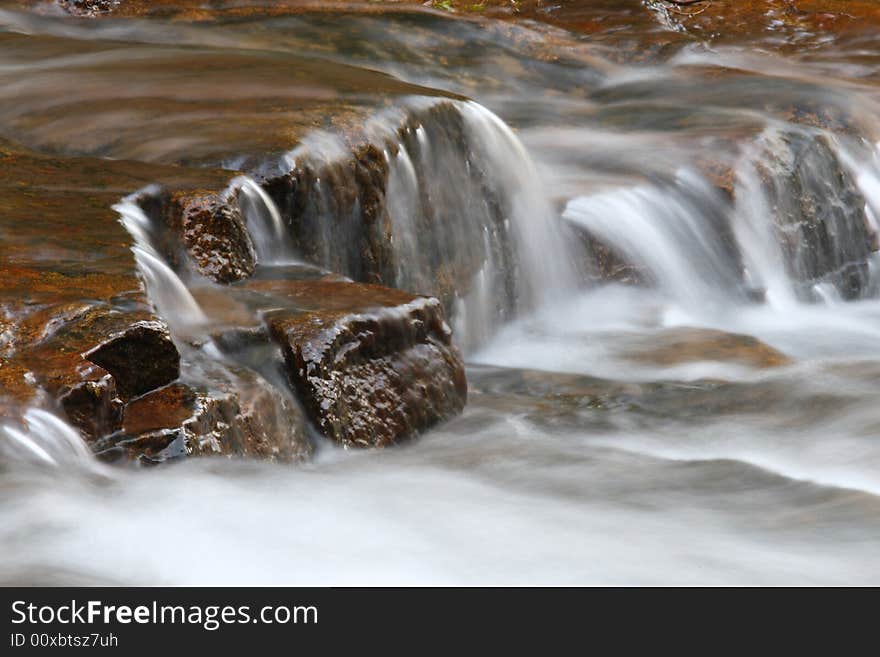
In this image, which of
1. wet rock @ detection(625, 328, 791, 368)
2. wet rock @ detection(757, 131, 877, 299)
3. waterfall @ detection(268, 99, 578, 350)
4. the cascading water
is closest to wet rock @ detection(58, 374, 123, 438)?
the cascading water

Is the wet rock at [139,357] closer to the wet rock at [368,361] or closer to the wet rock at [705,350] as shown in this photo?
the wet rock at [368,361]

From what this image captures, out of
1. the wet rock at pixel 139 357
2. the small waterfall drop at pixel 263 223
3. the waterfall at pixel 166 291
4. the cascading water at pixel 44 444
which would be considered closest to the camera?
the cascading water at pixel 44 444

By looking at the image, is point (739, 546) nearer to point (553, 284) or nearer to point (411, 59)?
point (553, 284)

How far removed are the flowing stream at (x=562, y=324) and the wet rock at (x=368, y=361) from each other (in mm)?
129

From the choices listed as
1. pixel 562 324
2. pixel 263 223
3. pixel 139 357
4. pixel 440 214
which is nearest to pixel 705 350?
pixel 562 324

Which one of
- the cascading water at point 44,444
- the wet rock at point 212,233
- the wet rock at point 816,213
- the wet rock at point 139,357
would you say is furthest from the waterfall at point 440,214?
the cascading water at point 44,444

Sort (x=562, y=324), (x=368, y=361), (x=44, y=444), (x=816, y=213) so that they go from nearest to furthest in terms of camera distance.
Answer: (x=44, y=444) < (x=368, y=361) < (x=562, y=324) < (x=816, y=213)

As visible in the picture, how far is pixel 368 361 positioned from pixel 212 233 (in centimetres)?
90

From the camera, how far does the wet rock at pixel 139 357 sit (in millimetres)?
3814

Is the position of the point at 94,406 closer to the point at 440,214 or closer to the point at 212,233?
the point at 212,233

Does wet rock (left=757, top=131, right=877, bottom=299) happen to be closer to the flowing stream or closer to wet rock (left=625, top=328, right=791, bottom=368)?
the flowing stream

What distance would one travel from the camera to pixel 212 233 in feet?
16.7

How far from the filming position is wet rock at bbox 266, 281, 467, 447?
14.6 feet
